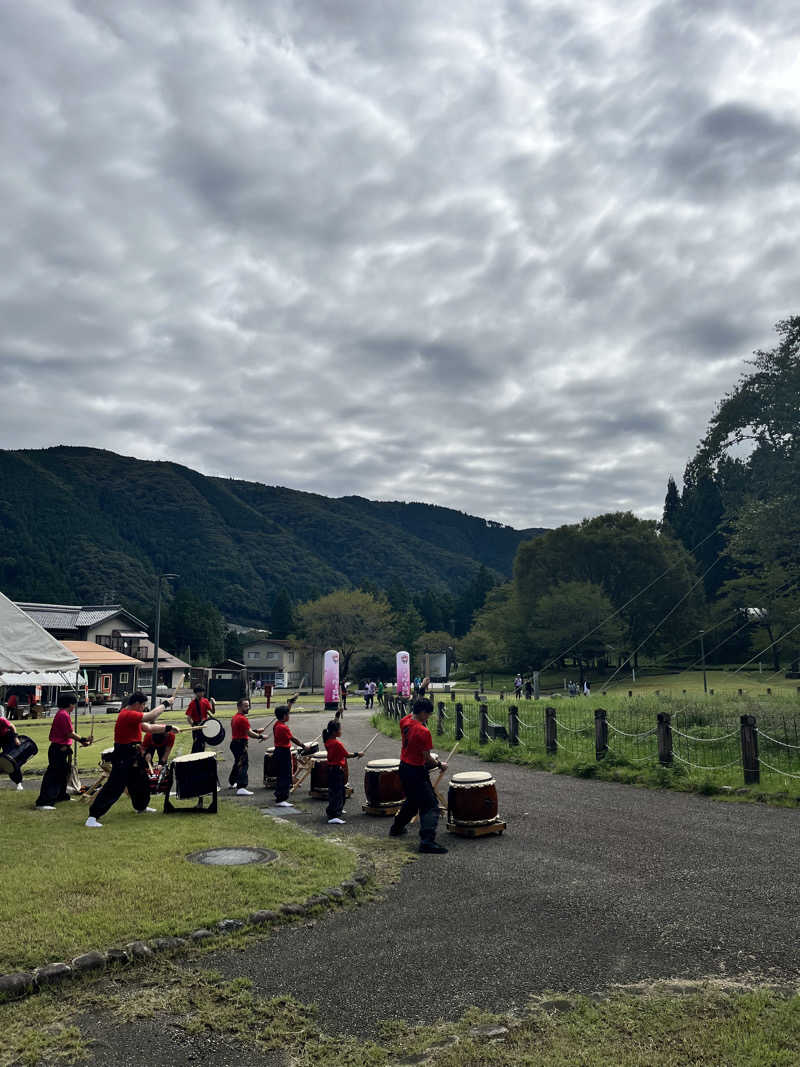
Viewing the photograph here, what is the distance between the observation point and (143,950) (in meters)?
5.29

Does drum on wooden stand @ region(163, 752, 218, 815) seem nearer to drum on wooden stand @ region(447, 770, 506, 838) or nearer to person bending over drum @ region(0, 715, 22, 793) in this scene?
drum on wooden stand @ region(447, 770, 506, 838)

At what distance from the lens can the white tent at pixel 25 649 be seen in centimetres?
1140

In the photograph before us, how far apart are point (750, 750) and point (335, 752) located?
7.02 meters

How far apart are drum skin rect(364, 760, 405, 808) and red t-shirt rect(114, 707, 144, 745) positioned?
3411 millimetres

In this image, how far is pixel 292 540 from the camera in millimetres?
178375

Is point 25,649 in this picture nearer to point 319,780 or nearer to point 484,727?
point 319,780

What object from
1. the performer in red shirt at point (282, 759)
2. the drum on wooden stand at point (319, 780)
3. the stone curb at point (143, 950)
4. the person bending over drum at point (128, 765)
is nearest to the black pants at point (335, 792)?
the performer in red shirt at point (282, 759)

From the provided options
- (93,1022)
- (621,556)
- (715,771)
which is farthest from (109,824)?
(621,556)

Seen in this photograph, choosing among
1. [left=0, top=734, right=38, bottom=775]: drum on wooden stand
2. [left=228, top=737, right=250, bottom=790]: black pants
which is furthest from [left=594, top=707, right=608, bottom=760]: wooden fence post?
[left=0, top=734, right=38, bottom=775]: drum on wooden stand

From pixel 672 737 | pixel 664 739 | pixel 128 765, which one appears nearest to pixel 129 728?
pixel 128 765

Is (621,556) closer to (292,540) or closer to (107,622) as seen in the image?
(107,622)

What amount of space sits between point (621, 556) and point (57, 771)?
6453 cm

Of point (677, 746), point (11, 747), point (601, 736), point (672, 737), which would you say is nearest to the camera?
point (11, 747)

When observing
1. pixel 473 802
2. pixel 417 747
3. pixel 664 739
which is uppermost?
pixel 417 747
